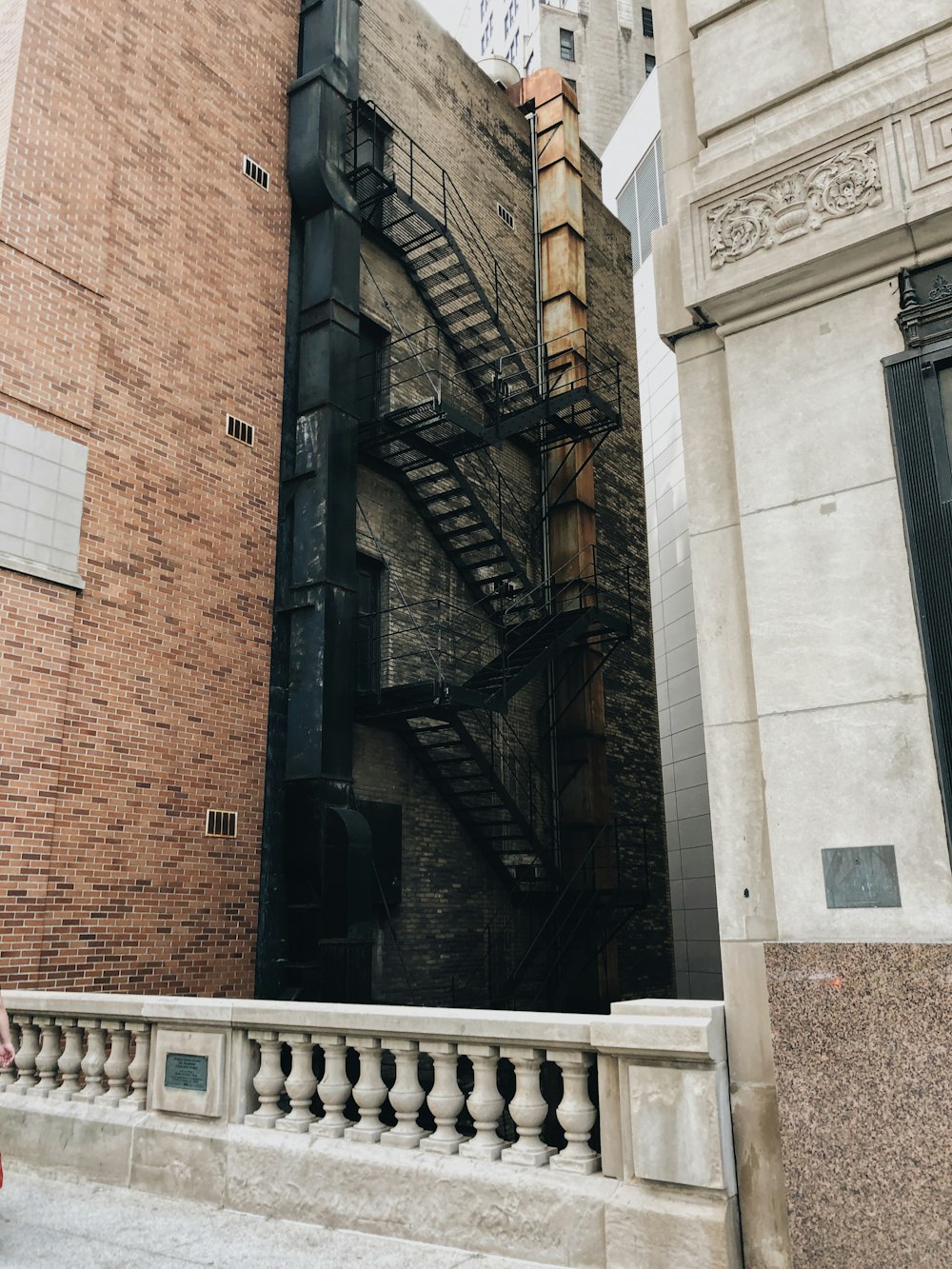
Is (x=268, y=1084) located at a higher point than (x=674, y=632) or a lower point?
lower

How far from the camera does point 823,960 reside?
191 inches

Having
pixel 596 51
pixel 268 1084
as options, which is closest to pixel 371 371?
pixel 268 1084

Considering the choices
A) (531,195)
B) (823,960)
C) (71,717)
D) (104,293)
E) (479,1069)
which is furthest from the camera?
(531,195)

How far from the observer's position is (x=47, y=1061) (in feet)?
24.8

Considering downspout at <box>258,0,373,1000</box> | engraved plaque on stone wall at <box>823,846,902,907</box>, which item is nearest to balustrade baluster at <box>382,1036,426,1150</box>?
engraved plaque on stone wall at <box>823,846,902,907</box>

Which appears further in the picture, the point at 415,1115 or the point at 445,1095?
the point at 415,1115

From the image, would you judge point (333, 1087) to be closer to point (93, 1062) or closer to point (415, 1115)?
point (415, 1115)

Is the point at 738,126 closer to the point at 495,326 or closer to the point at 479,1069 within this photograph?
the point at 479,1069

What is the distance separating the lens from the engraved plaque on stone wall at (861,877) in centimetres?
486

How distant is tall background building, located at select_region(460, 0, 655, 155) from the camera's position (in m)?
49.7

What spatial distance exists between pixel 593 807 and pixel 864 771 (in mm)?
14454

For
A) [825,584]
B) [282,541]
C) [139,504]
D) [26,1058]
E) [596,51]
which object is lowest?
[26,1058]

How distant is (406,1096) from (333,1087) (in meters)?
0.55

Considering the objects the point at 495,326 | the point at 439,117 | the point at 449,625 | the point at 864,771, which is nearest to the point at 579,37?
the point at 439,117
